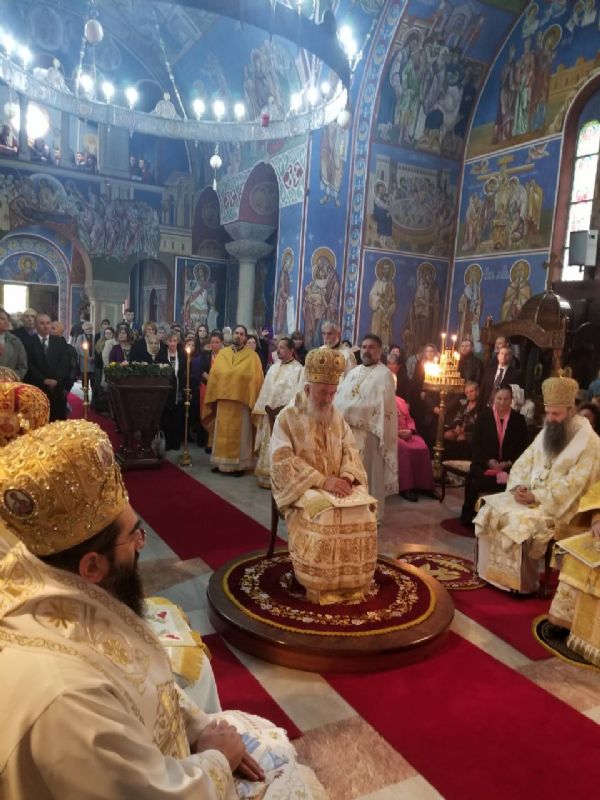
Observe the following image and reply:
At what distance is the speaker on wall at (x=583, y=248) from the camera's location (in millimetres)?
9711

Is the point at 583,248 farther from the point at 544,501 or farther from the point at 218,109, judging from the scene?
the point at 218,109

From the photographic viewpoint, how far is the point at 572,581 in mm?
3766

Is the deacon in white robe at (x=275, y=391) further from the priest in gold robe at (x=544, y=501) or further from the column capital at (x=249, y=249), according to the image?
the column capital at (x=249, y=249)

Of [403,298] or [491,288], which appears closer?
[491,288]

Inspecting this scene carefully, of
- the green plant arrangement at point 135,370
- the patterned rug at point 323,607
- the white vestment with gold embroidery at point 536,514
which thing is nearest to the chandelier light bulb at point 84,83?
the green plant arrangement at point 135,370

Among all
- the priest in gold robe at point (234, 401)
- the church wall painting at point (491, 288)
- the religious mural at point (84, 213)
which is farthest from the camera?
the religious mural at point (84, 213)

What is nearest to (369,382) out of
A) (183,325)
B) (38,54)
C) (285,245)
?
(285,245)

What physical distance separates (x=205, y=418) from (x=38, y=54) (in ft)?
51.9

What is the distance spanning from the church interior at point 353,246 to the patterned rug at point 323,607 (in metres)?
0.14

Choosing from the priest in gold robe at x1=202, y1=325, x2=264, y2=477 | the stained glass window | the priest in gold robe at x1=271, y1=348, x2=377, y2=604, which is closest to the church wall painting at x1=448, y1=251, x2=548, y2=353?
the stained glass window

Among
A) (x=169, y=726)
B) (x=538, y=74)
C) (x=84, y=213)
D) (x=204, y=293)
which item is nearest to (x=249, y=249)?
(x=204, y=293)

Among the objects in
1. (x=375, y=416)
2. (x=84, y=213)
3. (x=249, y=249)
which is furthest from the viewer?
(x=84, y=213)

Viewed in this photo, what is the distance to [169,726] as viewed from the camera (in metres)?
1.42

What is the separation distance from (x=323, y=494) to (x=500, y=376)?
5395 millimetres
